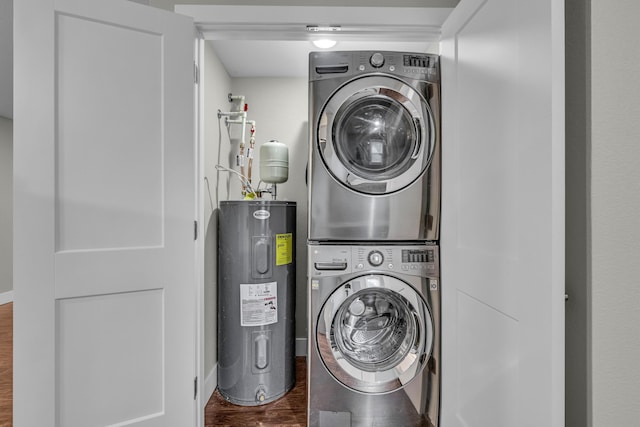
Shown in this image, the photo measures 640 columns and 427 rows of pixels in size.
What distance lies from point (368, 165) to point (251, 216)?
0.80 m

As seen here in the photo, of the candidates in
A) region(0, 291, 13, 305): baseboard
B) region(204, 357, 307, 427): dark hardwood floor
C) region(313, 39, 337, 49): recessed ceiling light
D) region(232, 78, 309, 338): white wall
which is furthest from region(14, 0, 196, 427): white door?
region(0, 291, 13, 305): baseboard

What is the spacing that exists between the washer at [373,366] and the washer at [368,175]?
103 millimetres

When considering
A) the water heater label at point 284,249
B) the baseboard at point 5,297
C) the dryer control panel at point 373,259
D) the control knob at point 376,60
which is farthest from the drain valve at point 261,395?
the baseboard at point 5,297

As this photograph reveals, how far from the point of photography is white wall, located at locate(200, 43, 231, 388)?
211 cm

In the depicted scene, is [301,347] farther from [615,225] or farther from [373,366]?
[615,225]

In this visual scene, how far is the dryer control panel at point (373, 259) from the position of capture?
5.25 ft

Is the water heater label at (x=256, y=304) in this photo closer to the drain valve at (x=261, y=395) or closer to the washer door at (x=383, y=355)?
the drain valve at (x=261, y=395)

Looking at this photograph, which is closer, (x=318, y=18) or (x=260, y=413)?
(x=318, y=18)

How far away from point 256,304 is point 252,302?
1.1 inches

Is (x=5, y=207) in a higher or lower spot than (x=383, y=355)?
higher

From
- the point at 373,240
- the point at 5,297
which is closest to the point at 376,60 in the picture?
the point at 373,240

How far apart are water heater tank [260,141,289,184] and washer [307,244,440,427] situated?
92cm

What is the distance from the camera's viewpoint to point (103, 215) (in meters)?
1.33

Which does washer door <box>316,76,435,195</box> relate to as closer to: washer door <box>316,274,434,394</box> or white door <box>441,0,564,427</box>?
white door <box>441,0,564,427</box>
